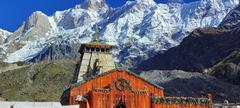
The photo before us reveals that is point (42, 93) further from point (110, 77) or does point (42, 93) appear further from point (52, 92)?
point (110, 77)

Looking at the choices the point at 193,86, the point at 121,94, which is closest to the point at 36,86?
the point at 193,86

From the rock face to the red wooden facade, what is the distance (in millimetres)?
89959

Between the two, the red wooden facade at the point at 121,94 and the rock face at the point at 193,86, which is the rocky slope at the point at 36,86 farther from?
the red wooden facade at the point at 121,94

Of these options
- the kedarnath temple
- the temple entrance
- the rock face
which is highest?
the rock face

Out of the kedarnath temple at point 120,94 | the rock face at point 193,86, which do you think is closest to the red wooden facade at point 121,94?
the kedarnath temple at point 120,94

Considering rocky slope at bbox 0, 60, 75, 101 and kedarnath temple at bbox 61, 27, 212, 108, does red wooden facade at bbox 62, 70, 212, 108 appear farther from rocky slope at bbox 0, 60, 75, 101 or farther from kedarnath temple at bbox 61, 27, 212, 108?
rocky slope at bbox 0, 60, 75, 101

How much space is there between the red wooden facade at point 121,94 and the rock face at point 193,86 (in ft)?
295

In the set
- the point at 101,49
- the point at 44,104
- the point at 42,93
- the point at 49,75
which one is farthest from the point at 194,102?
the point at 49,75

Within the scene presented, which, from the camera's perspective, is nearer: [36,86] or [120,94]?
[120,94]

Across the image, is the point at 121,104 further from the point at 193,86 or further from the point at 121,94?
the point at 193,86

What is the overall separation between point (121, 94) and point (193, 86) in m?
108

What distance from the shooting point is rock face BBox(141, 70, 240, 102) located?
148 m

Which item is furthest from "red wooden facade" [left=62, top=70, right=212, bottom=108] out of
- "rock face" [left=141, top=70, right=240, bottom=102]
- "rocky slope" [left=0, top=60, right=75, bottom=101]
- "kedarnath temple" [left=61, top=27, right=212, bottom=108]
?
"rocky slope" [left=0, top=60, right=75, bottom=101]

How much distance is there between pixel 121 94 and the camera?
52.0 m
